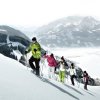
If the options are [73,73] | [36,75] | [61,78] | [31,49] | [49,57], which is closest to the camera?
[31,49]

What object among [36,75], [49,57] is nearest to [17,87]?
[36,75]

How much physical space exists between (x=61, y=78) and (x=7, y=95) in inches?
802

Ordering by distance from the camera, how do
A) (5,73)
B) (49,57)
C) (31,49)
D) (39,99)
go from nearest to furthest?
(39,99) < (5,73) < (31,49) < (49,57)

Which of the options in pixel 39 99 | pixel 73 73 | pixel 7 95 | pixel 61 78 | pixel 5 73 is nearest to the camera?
pixel 7 95

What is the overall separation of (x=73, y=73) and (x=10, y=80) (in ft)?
67.7

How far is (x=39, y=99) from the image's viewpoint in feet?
56.0

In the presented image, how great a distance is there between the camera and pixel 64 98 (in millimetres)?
20844

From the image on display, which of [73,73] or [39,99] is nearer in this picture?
[39,99]

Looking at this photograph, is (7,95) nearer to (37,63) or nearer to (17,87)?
(17,87)

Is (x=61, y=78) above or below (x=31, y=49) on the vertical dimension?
below

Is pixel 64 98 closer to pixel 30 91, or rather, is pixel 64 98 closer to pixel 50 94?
pixel 50 94

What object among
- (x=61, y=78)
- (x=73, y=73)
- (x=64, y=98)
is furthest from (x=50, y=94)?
(x=73, y=73)

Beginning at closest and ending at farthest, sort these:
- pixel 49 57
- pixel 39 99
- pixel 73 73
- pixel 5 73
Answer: pixel 39 99, pixel 5 73, pixel 49 57, pixel 73 73

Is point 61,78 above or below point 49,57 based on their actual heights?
below
